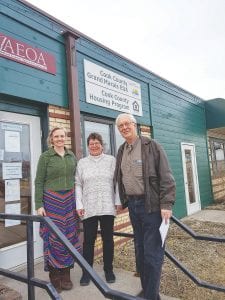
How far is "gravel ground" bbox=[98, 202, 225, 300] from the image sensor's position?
369 centimetres

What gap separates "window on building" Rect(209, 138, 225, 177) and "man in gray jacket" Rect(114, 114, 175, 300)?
9.47 m

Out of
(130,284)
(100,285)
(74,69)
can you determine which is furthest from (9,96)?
(100,285)

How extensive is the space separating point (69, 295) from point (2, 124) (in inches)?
88.7

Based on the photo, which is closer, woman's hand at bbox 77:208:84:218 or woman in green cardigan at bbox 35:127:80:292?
woman in green cardigan at bbox 35:127:80:292

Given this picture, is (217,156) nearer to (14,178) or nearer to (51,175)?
(14,178)

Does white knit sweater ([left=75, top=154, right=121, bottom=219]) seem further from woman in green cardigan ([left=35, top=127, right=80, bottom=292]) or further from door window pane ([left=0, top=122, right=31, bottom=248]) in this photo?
door window pane ([left=0, top=122, right=31, bottom=248])

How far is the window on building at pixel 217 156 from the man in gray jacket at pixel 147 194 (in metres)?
9.47

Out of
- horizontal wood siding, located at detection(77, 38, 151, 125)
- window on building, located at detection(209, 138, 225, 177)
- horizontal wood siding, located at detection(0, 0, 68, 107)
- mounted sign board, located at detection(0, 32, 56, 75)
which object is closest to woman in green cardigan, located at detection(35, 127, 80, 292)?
horizontal wood siding, located at detection(0, 0, 68, 107)

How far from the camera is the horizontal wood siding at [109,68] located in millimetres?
5543

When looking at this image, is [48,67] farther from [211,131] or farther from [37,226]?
[211,131]

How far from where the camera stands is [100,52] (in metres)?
6.12

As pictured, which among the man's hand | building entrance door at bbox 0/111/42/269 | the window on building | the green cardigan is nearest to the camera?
the man's hand

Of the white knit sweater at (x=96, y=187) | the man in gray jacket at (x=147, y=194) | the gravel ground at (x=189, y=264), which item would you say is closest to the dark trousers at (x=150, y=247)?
the man in gray jacket at (x=147, y=194)

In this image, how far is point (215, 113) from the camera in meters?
11.4
